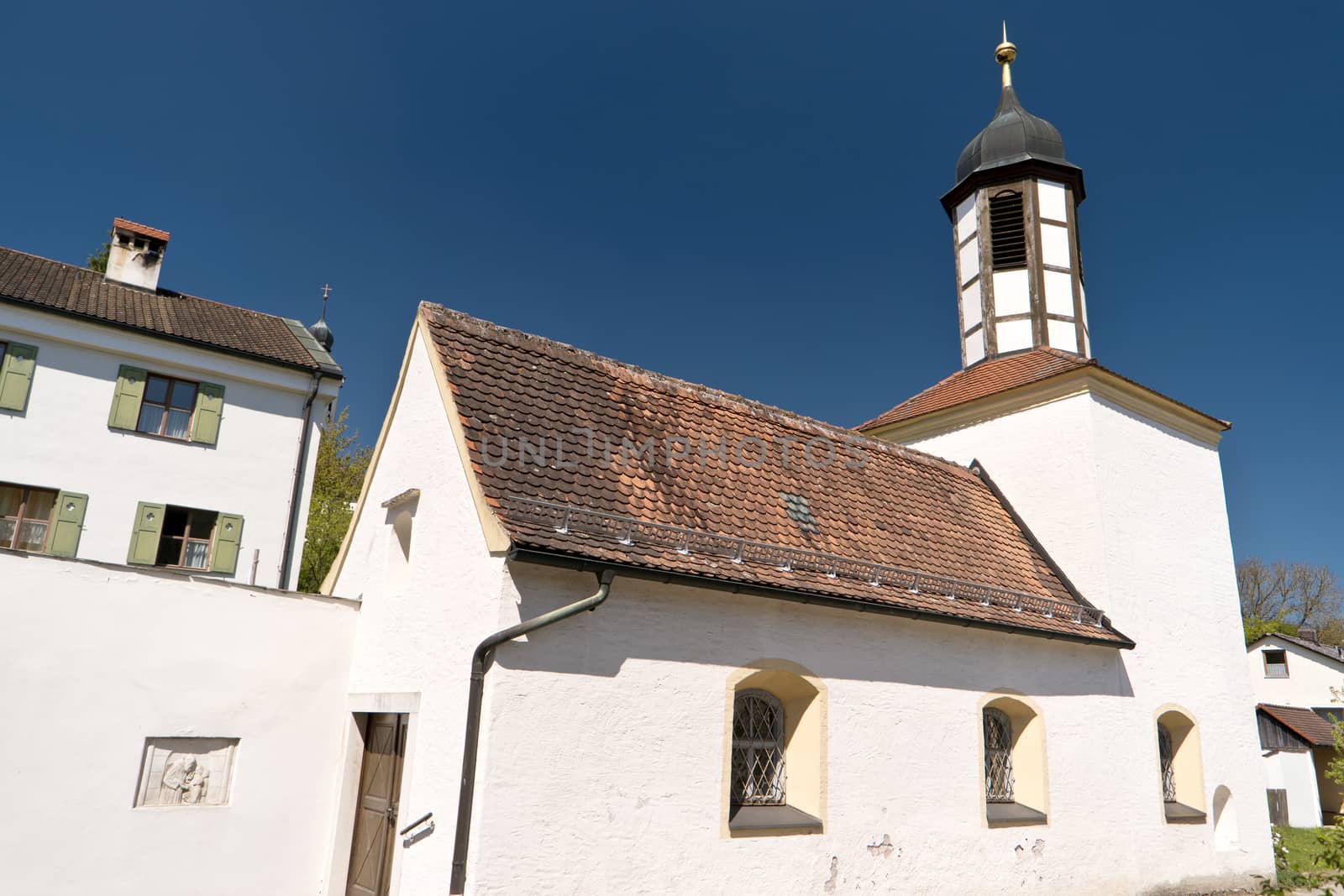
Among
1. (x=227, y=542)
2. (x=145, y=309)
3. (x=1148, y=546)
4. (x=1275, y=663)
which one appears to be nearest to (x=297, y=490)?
(x=227, y=542)

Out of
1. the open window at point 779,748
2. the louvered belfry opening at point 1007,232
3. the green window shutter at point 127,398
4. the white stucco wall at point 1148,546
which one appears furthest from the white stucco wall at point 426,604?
the louvered belfry opening at point 1007,232

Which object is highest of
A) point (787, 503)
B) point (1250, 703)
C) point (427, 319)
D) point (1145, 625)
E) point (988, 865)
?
point (427, 319)

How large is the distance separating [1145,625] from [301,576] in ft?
60.4

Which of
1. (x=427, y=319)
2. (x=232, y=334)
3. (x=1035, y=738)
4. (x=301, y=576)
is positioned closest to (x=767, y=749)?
(x=1035, y=738)

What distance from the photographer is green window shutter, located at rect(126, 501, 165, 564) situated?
1541 cm

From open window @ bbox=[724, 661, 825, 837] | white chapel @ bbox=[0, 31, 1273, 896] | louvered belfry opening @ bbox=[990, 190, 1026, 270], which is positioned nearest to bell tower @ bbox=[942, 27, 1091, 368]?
louvered belfry opening @ bbox=[990, 190, 1026, 270]

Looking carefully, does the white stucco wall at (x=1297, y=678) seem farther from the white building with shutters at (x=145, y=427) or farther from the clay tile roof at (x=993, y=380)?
the white building with shutters at (x=145, y=427)

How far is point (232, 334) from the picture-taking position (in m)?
18.1

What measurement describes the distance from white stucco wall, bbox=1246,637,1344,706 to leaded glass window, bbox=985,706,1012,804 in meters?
26.2

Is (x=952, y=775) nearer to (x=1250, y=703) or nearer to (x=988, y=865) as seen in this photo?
(x=988, y=865)

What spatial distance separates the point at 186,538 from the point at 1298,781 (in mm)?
31438

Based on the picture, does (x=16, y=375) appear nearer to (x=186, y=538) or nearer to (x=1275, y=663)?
(x=186, y=538)

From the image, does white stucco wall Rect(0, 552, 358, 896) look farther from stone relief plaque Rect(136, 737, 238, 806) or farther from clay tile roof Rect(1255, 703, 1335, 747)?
clay tile roof Rect(1255, 703, 1335, 747)

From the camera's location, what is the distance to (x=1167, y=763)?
12773 mm
